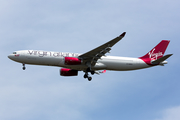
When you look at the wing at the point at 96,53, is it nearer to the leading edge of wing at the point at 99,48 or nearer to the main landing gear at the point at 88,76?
the leading edge of wing at the point at 99,48

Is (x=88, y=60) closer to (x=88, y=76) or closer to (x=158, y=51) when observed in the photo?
(x=88, y=76)

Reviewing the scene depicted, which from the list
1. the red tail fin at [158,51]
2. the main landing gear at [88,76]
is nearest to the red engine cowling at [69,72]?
the main landing gear at [88,76]

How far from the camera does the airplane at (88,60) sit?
48156 millimetres

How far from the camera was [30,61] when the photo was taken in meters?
48.4

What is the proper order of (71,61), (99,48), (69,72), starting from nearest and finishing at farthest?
(99,48), (71,61), (69,72)

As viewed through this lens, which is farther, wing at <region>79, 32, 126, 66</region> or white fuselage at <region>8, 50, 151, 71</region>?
white fuselage at <region>8, 50, 151, 71</region>

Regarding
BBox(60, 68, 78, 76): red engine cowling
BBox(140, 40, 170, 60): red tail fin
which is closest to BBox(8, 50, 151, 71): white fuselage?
BBox(60, 68, 78, 76): red engine cowling

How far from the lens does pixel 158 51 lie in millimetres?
55938

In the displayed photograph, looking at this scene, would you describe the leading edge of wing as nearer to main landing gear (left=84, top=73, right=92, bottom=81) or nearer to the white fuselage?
the white fuselage

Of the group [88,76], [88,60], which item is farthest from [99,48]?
[88,76]

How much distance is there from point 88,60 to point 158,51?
14474 mm

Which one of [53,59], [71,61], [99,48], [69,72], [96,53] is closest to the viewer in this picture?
[99,48]

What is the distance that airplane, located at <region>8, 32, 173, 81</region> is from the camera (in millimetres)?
48156

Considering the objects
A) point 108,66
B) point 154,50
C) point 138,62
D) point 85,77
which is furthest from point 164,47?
point 85,77
